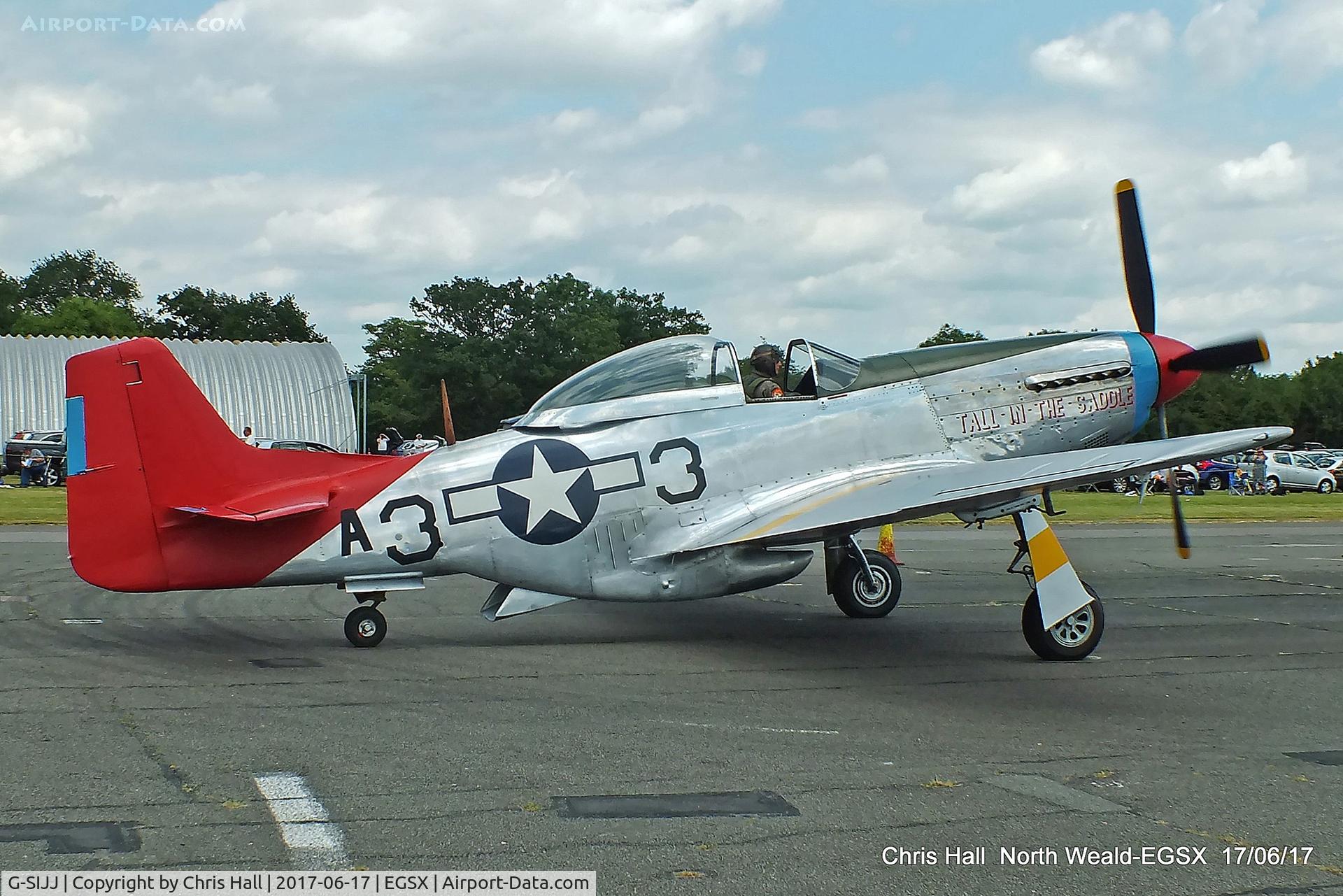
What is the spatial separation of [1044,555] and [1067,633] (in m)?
0.61

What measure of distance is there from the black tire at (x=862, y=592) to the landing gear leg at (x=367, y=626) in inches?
165

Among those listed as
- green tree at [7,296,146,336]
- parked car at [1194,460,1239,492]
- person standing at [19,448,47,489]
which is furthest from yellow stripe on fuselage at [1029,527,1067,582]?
green tree at [7,296,146,336]

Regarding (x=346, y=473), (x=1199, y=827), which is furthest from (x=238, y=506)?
(x=1199, y=827)

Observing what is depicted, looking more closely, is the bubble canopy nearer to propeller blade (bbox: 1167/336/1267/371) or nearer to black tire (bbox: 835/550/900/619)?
black tire (bbox: 835/550/900/619)

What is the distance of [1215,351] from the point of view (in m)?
10.7

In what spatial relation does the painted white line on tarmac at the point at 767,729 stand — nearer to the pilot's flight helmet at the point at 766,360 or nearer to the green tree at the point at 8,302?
the pilot's flight helmet at the point at 766,360

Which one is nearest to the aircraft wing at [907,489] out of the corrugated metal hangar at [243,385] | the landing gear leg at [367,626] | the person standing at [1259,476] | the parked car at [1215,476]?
the landing gear leg at [367,626]

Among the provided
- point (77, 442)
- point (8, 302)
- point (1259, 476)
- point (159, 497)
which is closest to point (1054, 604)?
point (159, 497)

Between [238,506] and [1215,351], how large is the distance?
8293 mm

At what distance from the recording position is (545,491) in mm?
9352

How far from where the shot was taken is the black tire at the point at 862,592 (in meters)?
11.1

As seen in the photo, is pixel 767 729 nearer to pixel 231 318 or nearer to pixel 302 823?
pixel 302 823

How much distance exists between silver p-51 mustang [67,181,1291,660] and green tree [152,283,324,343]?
102513 mm

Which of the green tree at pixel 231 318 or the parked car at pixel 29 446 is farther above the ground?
the green tree at pixel 231 318
